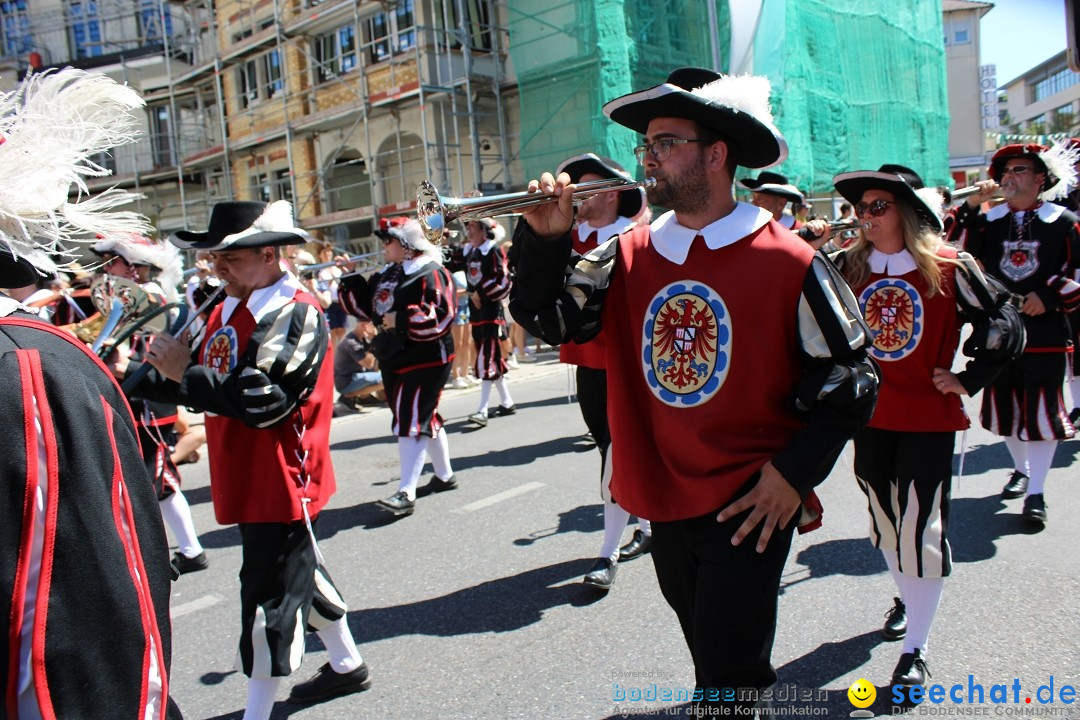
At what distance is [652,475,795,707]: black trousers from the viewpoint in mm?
2096

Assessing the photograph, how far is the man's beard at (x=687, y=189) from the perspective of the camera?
2283 mm

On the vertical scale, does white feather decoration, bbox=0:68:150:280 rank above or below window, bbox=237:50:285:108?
below

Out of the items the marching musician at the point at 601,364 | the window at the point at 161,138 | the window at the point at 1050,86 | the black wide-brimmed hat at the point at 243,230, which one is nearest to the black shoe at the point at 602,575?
the marching musician at the point at 601,364

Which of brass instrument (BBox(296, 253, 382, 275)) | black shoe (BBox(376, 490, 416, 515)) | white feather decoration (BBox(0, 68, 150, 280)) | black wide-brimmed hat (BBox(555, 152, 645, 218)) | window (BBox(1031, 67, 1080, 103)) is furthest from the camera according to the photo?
window (BBox(1031, 67, 1080, 103))

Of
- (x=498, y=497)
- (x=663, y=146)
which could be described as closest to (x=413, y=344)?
(x=498, y=497)

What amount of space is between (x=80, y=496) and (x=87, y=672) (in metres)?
0.27

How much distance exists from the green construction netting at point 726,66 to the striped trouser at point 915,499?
1216cm

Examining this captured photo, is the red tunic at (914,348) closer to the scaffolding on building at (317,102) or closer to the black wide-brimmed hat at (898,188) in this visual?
the black wide-brimmed hat at (898,188)

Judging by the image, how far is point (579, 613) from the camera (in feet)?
12.7

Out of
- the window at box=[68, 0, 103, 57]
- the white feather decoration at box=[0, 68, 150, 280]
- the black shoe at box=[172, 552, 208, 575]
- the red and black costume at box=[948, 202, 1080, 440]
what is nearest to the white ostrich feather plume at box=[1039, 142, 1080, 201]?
the red and black costume at box=[948, 202, 1080, 440]

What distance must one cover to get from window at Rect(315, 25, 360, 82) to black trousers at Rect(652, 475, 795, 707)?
63.2 ft

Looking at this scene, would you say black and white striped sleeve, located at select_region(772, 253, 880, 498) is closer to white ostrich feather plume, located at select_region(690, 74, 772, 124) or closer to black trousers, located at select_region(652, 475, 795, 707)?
black trousers, located at select_region(652, 475, 795, 707)

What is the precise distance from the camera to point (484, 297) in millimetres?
8984

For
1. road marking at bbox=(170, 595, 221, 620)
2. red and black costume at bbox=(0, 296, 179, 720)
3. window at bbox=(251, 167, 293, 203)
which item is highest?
window at bbox=(251, 167, 293, 203)
